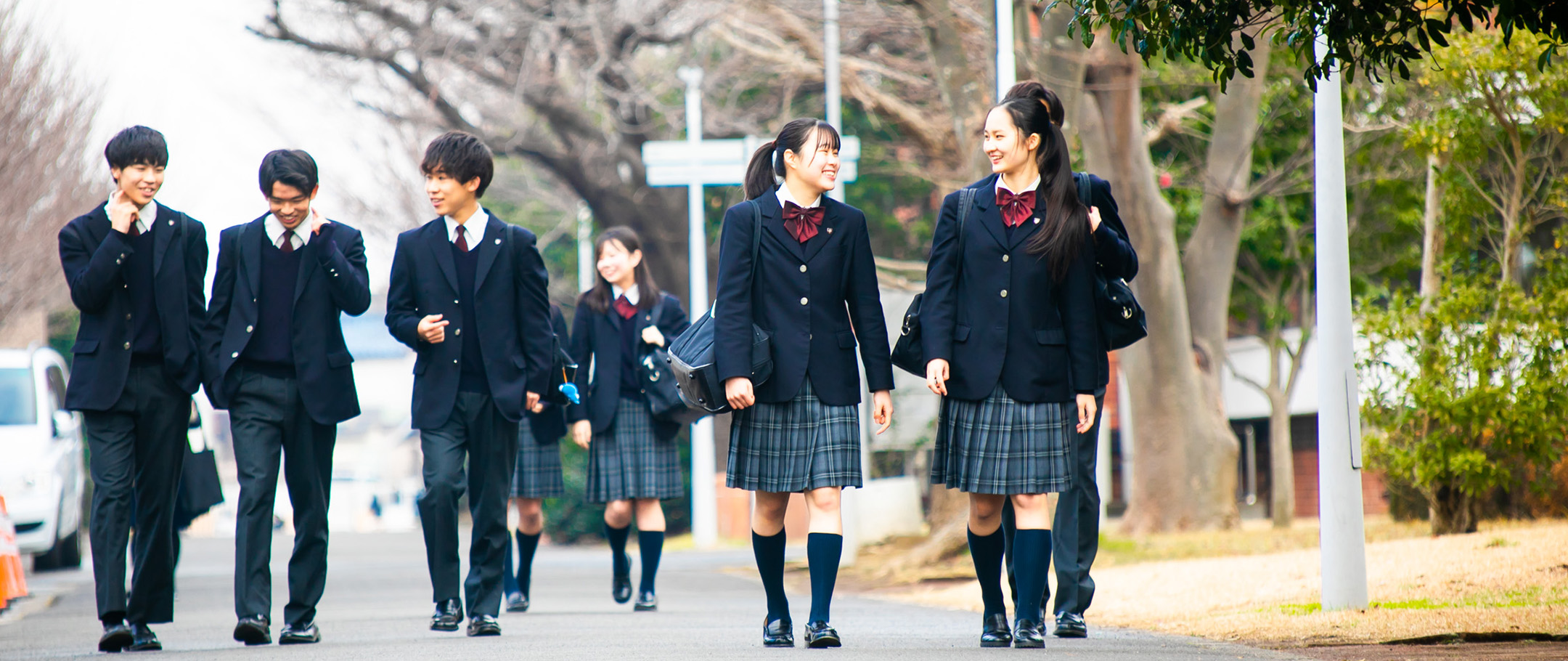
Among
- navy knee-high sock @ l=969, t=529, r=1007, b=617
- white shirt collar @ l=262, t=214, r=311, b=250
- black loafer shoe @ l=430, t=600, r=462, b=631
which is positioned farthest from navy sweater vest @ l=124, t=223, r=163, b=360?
navy knee-high sock @ l=969, t=529, r=1007, b=617

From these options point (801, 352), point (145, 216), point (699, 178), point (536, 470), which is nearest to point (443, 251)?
point (145, 216)

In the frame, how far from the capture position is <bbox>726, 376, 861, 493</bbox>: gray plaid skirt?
5547 millimetres

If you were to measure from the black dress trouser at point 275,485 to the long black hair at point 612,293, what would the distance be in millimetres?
2408

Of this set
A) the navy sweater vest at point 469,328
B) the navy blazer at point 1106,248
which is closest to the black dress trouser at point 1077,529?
the navy blazer at point 1106,248

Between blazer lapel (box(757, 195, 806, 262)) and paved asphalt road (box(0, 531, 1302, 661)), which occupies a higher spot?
blazer lapel (box(757, 195, 806, 262))

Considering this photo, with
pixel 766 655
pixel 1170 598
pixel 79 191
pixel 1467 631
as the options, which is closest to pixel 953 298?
pixel 766 655

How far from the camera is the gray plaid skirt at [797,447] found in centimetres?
555

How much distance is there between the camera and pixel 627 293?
8812mm

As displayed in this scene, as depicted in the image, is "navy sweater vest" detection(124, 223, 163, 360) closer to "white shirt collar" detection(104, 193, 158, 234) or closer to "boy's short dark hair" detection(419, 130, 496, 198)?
"white shirt collar" detection(104, 193, 158, 234)

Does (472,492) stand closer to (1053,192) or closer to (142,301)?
(142,301)

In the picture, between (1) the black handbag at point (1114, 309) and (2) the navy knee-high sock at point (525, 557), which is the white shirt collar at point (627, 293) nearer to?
(2) the navy knee-high sock at point (525, 557)

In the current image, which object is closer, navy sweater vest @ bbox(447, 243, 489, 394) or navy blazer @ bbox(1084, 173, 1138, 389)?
navy blazer @ bbox(1084, 173, 1138, 389)

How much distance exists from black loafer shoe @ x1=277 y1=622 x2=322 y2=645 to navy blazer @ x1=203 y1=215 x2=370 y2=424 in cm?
78

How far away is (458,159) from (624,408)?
7.66 feet
